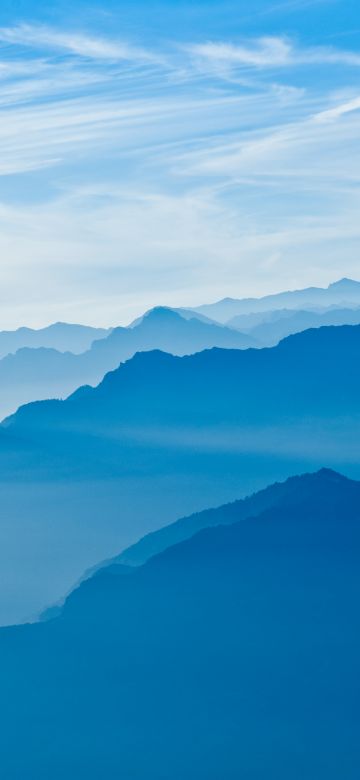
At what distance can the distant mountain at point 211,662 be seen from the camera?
8369 cm

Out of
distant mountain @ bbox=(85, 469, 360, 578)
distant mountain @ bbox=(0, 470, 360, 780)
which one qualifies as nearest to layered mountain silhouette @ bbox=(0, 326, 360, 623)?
distant mountain @ bbox=(85, 469, 360, 578)

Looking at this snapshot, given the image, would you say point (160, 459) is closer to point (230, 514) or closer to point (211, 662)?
point (230, 514)

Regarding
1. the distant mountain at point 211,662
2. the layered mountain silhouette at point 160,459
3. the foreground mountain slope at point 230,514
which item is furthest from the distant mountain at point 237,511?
the layered mountain silhouette at point 160,459

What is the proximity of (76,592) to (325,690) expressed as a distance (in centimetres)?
2970

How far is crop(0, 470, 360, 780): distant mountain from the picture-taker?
275 ft

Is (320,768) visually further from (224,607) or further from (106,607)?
(106,607)

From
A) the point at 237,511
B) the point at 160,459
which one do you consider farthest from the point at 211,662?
the point at 160,459

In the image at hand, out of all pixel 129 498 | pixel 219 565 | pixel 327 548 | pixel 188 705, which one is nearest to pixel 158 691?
pixel 188 705

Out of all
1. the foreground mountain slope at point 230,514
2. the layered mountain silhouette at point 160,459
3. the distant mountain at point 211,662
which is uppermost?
the layered mountain silhouette at point 160,459

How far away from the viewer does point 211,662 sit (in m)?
92.1

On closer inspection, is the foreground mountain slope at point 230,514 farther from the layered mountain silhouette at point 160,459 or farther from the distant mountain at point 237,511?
the layered mountain silhouette at point 160,459

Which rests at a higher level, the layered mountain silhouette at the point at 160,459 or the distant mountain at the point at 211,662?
the layered mountain silhouette at the point at 160,459

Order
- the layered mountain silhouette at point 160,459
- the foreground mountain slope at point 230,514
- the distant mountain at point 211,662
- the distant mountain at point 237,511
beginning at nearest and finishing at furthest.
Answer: the distant mountain at point 211,662
the distant mountain at point 237,511
the foreground mountain slope at point 230,514
the layered mountain silhouette at point 160,459

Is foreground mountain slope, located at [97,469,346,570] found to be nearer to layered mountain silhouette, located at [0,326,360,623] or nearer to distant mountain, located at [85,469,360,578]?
distant mountain, located at [85,469,360,578]
